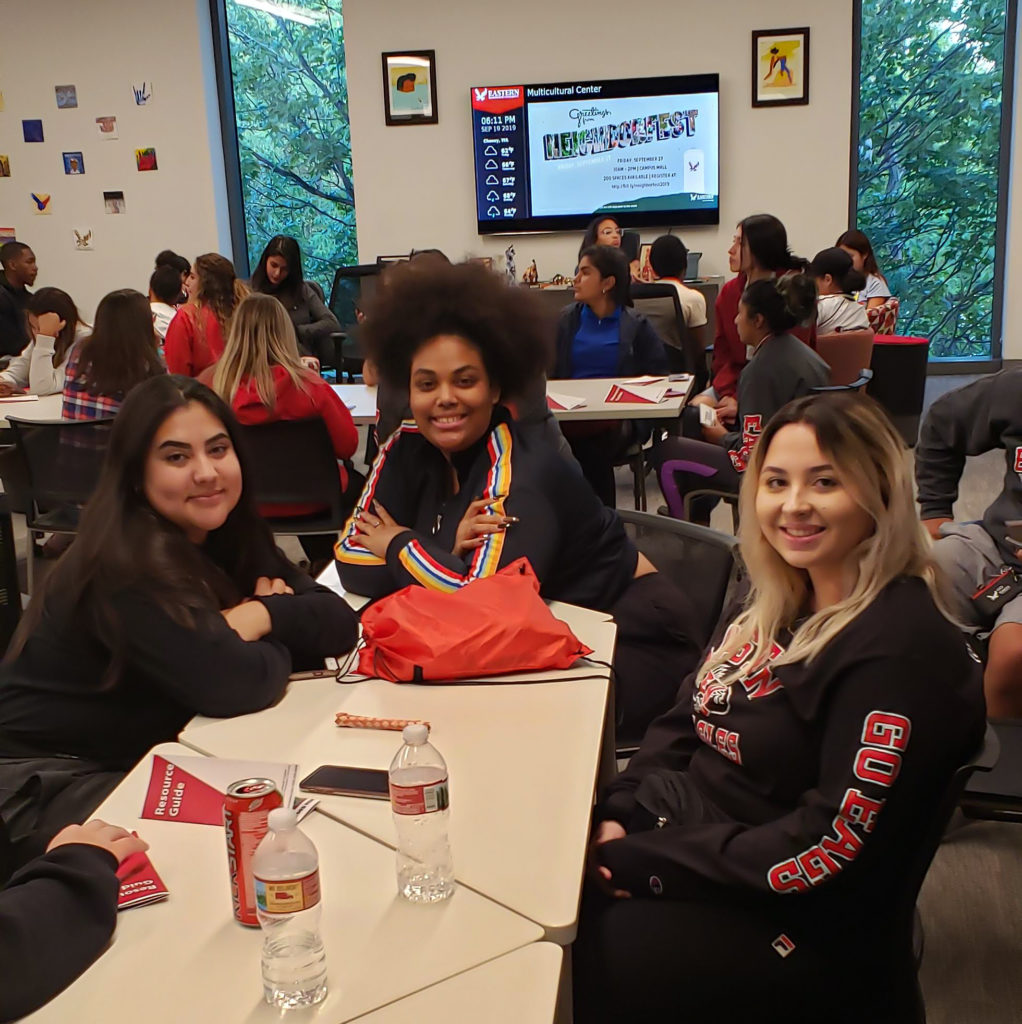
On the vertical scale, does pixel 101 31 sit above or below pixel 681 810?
above

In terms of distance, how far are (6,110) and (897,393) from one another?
726cm

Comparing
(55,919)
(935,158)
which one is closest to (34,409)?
(55,919)

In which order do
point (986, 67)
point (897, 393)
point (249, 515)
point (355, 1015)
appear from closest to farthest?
1. point (355, 1015)
2. point (249, 515)
3. point (897, 393)
4. point (986, 67)

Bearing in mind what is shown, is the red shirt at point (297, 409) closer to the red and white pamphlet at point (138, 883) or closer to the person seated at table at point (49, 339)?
the person seated at table at point (49, 339)

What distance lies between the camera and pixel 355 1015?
40.9 inches

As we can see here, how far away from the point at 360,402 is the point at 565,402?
0.83 m

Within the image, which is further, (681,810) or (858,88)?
(858,88)

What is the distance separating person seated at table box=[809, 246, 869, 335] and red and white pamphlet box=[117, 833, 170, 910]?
4.85 m

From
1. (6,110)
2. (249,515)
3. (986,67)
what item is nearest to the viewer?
(249,515)

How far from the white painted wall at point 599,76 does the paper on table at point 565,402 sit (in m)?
4.56

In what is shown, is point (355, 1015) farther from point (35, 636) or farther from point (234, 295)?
point (234, 295)

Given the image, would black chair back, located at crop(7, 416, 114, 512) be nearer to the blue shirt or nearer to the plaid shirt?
the plaid shirt

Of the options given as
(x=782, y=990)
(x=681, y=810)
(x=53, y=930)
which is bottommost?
(x=782, y=990)

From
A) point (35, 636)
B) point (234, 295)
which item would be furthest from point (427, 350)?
point (234, 295)
